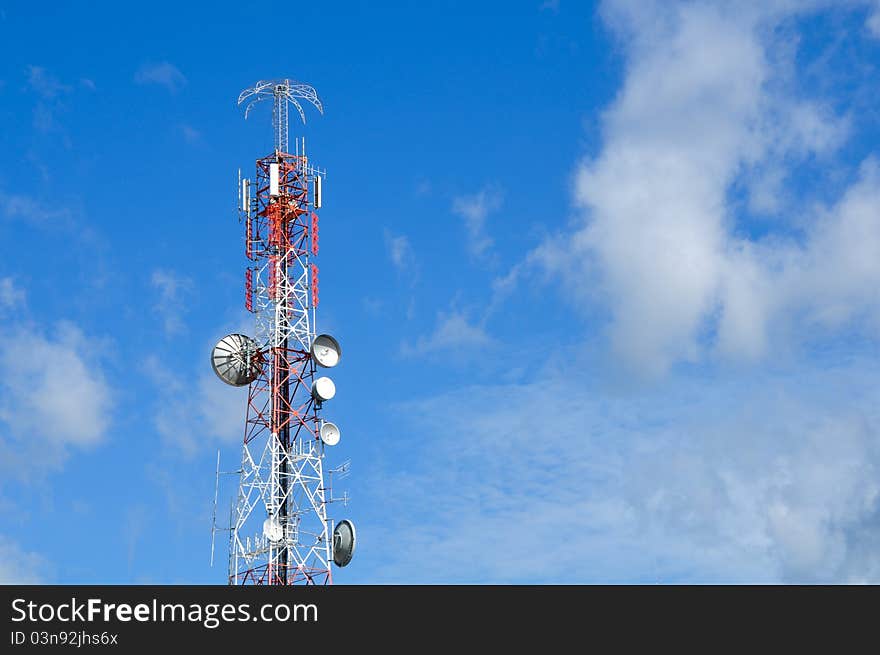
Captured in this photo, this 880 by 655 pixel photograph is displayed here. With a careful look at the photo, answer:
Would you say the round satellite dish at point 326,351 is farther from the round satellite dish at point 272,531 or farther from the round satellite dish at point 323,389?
the round satellite dish at point 272,531

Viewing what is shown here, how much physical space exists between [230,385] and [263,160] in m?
15.8

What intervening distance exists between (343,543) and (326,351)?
41.4 ft

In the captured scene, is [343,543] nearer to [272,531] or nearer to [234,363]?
[272,531]

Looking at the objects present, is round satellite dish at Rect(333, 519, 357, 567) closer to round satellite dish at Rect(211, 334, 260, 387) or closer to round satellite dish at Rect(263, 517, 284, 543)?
round satellite dish at Rect(263, 517, 284, 543)

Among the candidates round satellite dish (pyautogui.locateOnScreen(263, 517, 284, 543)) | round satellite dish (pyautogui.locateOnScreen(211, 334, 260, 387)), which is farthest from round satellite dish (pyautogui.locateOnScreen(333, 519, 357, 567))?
round satellite dish (pyautogui.locateOnScreen(211, 334, 260, 387))

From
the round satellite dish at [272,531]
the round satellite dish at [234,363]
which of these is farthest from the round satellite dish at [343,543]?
the round satellite dish at [234,363]

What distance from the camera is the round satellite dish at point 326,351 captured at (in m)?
86.4

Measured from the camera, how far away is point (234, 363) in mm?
87188

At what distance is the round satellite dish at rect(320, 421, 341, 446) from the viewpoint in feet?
282

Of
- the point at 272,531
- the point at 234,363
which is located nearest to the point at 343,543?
the point at 272,531

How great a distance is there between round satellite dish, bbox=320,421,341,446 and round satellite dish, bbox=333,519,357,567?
5.36 meters

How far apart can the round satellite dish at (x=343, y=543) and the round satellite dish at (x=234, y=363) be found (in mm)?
11681
